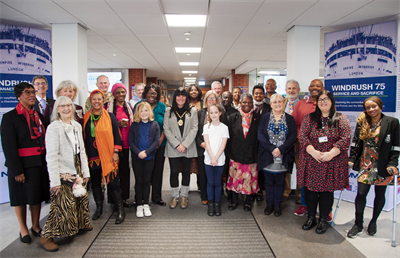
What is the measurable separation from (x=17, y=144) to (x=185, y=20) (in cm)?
343

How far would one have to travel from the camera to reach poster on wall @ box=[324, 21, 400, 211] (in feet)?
12.4

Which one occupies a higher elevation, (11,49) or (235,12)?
(235,12)

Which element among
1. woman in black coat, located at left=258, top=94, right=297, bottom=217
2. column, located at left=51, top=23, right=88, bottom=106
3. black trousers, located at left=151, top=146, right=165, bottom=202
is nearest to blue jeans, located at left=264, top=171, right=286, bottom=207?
woman in black coat, located at left=258, top=94, right=297, bottom=217

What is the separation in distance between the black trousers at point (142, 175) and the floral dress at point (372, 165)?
262 centimetres

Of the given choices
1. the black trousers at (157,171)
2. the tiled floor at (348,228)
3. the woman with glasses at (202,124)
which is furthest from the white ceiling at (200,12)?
the tiled floor at (348,228)

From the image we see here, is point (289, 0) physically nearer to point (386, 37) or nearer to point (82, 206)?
point (386, 37)

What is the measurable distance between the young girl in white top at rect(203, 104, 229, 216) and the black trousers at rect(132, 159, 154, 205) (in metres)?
0.79

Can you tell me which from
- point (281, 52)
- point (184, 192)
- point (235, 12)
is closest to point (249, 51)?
point (281, 52)

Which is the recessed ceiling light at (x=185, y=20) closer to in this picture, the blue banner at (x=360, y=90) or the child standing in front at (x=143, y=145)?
the child standing in front at (x=143, y=145)

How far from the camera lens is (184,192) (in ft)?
11.7

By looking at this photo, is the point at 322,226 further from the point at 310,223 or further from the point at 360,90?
the point at 360,90

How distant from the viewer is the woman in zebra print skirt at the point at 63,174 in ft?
7.86

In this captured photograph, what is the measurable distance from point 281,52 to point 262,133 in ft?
16.5

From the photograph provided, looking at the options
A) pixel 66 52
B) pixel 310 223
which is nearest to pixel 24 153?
pixel 66 52
